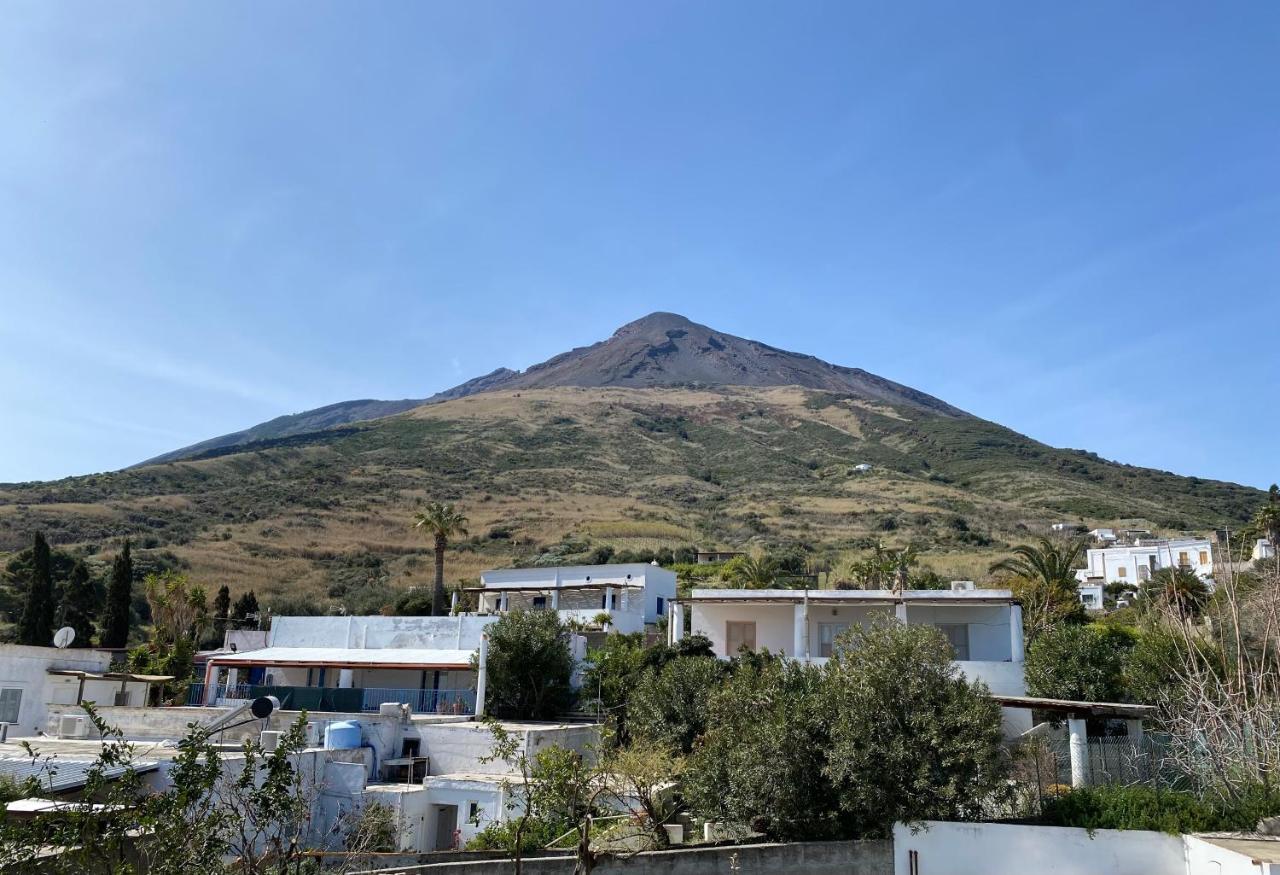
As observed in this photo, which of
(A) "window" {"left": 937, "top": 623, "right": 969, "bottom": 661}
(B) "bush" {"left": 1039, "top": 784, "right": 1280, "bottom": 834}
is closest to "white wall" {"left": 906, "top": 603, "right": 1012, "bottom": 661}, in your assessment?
(A) "window" {"left": 937, "top": 623, "right": 969, "bottom": 661}

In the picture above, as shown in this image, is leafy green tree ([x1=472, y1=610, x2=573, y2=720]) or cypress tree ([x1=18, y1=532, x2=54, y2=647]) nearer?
leafy green tree ([x1=472, y1=610, x2=573, y2=720])

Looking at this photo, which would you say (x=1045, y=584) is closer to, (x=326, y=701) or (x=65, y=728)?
(x=326, y=701)

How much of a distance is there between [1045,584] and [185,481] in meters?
101

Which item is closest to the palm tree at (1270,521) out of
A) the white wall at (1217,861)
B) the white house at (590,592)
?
the white house at (590,592)

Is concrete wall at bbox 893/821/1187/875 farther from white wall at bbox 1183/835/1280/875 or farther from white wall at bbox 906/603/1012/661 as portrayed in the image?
white wall at bbox 906/603/1012/661

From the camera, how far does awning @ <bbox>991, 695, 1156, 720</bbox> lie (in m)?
23.5

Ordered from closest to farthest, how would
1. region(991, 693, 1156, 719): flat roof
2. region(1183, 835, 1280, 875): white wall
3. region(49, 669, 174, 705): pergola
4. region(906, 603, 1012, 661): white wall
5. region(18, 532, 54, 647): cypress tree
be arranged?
region(1183, 835, 1280, 875): white wall
region(991, 693, 1156, 719): flat roof
region(49, 669, 174, 705): pergola
region(906, 603, 1012, 661): white wall
region(18, 532, 54, 647): cypress tree

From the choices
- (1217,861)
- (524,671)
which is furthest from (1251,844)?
(524,671)

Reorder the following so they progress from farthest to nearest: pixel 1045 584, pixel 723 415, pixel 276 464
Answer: pixel 723 415, pixel 276 464, pixel 1045 584

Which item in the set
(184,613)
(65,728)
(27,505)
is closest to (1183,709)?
(65,728)

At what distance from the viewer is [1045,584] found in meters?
45.1

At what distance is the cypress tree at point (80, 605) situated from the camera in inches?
2012

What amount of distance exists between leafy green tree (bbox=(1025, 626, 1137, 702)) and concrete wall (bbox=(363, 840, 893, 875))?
13.4 meters

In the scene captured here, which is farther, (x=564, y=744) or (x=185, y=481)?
(x=185, y=481)
